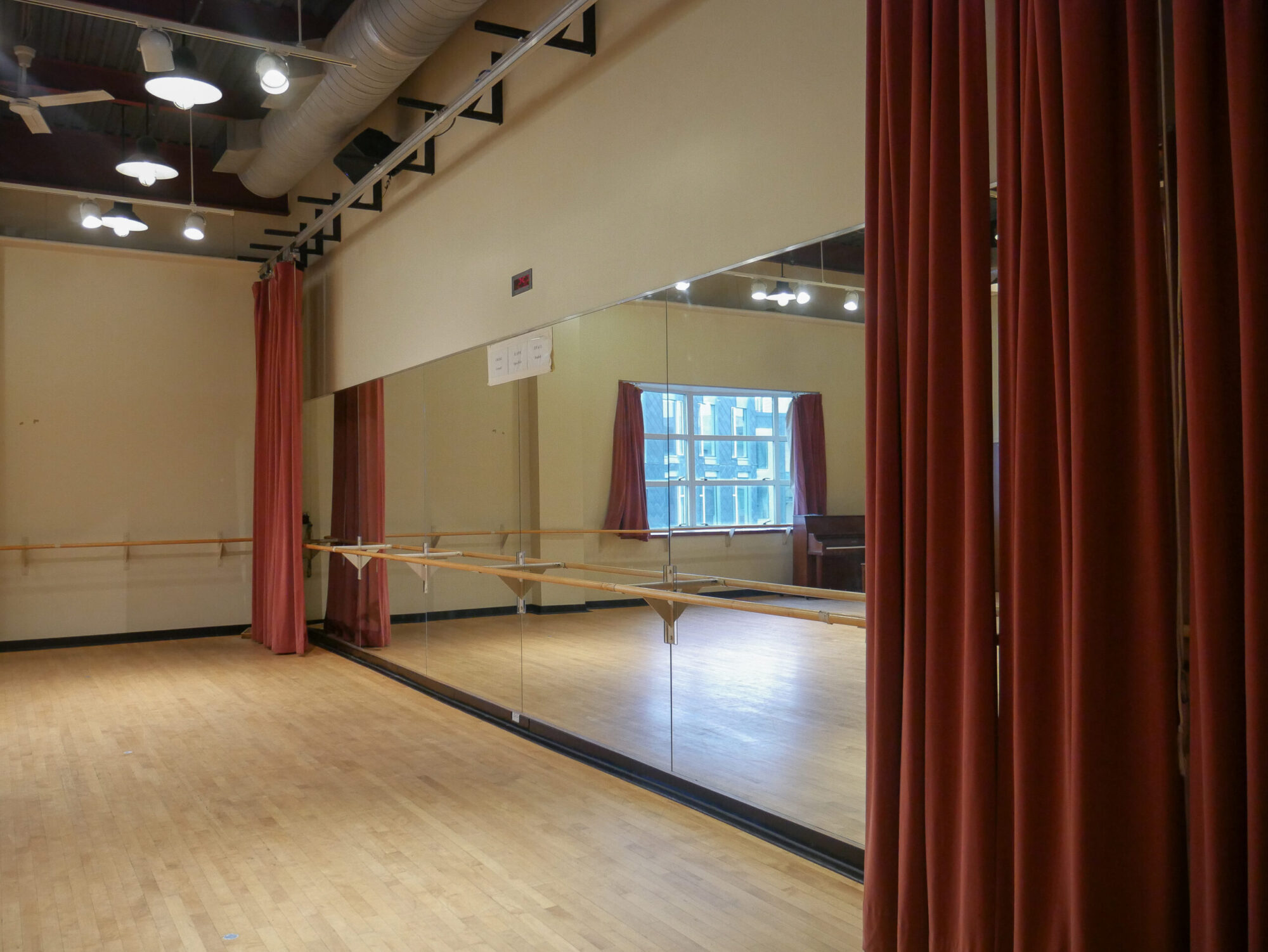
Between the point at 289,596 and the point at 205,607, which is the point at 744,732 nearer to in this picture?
the point at 289,596

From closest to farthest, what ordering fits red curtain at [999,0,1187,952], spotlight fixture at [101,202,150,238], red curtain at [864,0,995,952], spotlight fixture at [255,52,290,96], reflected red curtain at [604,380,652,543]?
red curtain at [999,0,1187,952]
red curtain at [864,0,995,952]
reflected red curtain at [604,380,652,543]
spotlight fixture at [255,52,290,96]
spotlight fixture at [101,202,150,238]

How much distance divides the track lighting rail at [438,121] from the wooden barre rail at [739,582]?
2198 millimetres

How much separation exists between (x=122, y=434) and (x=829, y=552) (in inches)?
283

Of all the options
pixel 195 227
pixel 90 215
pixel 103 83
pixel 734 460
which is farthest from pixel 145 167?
pixel 734 460

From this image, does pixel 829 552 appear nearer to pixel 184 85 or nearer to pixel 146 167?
pixel 184 85

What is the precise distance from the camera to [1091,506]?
5.97 ft

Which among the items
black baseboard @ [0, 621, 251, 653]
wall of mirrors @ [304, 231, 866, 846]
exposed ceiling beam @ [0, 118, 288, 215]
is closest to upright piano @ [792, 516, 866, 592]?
wall of mirrors @ [304, 231, 866, 846]

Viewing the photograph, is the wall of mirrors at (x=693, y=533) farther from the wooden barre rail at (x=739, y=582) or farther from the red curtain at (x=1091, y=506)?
the red curtain at (x=1091, y=506)

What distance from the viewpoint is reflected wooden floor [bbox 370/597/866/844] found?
2.96 m

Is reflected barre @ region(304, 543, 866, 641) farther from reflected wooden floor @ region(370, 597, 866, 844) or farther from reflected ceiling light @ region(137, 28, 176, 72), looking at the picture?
reflected ceiling light @ region(137, 28, 176, 72)

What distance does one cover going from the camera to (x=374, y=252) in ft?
22.2

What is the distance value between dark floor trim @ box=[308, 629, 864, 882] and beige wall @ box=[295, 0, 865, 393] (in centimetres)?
153

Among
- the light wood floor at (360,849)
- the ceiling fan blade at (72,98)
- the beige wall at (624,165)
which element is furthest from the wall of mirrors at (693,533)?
the ceiling fan blade at (72,98)

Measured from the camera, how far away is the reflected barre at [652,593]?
9.43 feet
